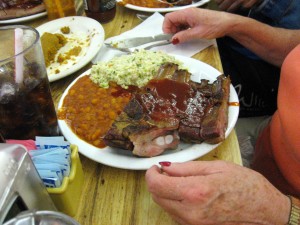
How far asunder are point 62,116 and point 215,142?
557 millimetres

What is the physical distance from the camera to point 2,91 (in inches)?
36.0

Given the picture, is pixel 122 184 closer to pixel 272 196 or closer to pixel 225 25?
pixel 272 196

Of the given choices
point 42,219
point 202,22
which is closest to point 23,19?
point 202,22

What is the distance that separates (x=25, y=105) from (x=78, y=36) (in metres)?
0.86

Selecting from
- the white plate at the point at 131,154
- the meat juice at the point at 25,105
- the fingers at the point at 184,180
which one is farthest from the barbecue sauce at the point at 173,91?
the meat juice at the point at 25,105

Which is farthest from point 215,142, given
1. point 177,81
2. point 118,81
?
point 118,81

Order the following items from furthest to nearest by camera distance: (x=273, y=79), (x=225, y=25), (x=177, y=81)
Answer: (x=273, y=79), (x=225, y=25), (x=177, y=81)

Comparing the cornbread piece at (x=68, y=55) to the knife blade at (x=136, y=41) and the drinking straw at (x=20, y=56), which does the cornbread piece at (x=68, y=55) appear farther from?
the drinking straw at (x=20, y=56)

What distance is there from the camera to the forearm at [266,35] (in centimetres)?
154

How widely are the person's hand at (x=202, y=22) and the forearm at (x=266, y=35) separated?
0.11ft

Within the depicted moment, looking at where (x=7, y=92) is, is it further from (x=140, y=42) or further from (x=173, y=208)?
(x=140, y=42)

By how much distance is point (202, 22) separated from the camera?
5.06 feet

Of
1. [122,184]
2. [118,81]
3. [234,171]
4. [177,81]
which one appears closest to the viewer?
[234,171]

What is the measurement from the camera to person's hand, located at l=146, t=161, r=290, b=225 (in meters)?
0.84
